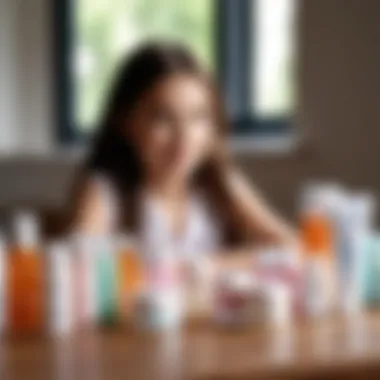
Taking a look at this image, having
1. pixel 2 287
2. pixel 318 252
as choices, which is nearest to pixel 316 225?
pixel 318 252

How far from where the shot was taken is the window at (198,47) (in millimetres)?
1110

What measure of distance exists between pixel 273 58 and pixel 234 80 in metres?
0.05

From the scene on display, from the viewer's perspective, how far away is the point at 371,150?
127 centimetres

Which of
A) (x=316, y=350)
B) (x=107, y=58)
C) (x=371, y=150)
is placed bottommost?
(x=316, y=350)

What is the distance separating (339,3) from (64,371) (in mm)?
617

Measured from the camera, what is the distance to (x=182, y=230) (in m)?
1.19

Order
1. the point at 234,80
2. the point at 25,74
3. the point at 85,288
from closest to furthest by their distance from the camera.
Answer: the point at 85,288 < the point at 25,74 < the point at 234,80

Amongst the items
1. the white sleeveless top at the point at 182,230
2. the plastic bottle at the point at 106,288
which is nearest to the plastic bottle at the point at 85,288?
the plastic bottle at the point at 106,288

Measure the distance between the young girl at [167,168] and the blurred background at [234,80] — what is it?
0.02m

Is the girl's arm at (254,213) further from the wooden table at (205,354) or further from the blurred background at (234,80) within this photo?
the wooden table at (205,354)

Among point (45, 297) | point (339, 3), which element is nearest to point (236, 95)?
point (339, 3)

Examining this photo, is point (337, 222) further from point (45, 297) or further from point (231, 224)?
point (45, 297)

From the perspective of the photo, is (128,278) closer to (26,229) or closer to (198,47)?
(26,229)

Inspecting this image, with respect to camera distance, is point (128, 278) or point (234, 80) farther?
point (234, 80)
